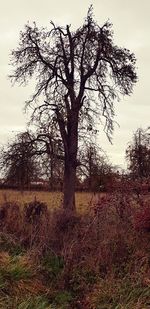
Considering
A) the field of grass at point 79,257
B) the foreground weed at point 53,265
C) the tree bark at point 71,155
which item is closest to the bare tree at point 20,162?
the tree bark at point 71,155

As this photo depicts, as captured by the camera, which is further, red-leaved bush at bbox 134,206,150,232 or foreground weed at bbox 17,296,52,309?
red-leaved bush at bbox 134,206,150,232

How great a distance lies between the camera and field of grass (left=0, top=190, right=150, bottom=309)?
10.1 m

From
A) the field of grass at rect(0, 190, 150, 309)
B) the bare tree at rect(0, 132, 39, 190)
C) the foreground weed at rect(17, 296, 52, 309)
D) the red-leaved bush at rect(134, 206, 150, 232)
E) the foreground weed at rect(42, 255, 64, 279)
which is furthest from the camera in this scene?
the bare tree at rect(0, 132, 39, 190)

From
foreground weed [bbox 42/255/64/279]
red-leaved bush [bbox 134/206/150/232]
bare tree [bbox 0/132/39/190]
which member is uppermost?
bare tree [bbox 0/132/39/190]

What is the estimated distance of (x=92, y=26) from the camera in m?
25.5

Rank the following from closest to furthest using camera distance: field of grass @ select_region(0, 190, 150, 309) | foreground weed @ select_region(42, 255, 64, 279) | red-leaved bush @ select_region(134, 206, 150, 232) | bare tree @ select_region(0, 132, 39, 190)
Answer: field of grass @ select_region(0, 190, 150, 309) → foreground weed @ select_region(42, 255, 64, 279) → red-leaved bush @ select_region(134, 206, 150, 232) → bare tree @ select_region(0, 132, 39, 190)

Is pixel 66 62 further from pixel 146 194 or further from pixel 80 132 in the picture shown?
pixel 146 194

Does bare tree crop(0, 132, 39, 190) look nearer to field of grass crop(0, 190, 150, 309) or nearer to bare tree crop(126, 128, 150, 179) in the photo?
field of grass crop(0, 190, 150, 309)

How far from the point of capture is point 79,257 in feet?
40.0

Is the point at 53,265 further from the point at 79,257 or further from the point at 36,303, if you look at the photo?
the point at 36,303

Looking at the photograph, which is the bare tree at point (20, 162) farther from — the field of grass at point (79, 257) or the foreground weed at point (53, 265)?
the foreground weed at point (53, 265)

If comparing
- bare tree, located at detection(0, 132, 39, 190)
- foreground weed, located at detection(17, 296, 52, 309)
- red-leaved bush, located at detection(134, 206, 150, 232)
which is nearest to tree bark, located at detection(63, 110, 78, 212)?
bare tree, located at detection(0, 132, 39, 190)

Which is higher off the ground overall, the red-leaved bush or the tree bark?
the tree bark

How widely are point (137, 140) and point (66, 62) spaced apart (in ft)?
131
